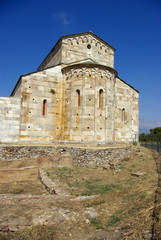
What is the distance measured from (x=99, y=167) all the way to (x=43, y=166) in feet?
11.9

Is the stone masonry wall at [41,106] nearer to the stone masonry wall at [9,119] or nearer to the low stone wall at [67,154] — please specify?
the stone masonry wall at [9,119]

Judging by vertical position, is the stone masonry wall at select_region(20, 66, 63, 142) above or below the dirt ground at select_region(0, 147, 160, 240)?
above

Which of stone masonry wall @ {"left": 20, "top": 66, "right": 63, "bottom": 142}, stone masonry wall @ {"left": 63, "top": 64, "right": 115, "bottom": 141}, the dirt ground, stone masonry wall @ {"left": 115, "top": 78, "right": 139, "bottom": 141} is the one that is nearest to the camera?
the dirt ground

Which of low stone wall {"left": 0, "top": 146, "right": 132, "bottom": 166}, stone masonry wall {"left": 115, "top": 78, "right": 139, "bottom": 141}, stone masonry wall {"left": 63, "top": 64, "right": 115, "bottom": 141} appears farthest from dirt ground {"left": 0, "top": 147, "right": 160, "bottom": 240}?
stone masonry wall {"left": 115, "top": 78, "right": 139, "bottom": 141}

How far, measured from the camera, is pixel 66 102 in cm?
1576

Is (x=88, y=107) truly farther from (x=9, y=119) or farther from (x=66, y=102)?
(x=9, y=119)

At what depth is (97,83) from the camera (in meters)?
15.2

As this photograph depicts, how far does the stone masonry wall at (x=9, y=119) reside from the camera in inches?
542

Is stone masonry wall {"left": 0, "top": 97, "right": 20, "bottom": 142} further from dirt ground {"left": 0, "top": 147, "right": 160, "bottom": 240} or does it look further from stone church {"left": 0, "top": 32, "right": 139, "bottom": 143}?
dirt ground {"left": 0, "top": 147, "right": 160, "bottom": 240}

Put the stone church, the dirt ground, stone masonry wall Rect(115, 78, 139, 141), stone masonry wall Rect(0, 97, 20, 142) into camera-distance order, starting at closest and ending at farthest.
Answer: the dirt ground < stone masonry wall Rect(0, 97, 20, 142) < the stone church < stone masonry wall Rect(115, 78, 139, 141)

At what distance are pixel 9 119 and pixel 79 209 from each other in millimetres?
10041

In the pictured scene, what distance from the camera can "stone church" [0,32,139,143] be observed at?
14.3 meters

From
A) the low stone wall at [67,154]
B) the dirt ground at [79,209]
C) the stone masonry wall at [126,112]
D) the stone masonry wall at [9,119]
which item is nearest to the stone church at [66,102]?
the stone masonry wall at [9,119]

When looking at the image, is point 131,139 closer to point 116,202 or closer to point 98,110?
point 98,110
